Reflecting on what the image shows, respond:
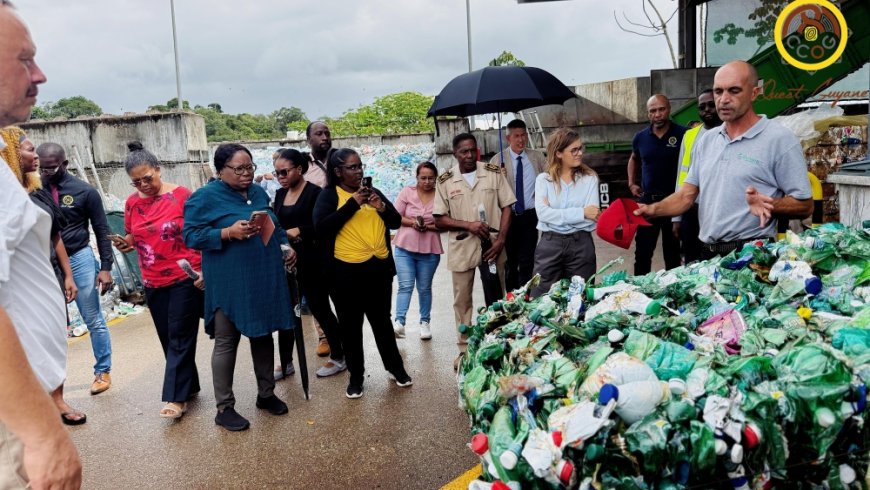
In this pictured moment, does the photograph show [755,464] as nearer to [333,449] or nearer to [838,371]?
[838,371]

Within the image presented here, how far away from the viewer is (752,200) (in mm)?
3521

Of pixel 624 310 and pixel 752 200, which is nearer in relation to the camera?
pixel 624 310

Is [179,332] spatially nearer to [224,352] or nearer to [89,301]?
[224,352]

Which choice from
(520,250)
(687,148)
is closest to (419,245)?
(520,250)

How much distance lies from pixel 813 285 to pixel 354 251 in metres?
2.94


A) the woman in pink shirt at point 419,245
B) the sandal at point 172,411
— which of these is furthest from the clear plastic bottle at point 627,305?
the sandal at point 172,411

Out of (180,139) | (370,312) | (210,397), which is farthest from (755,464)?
(180,139)

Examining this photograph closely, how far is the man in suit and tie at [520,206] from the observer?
5.91 metres

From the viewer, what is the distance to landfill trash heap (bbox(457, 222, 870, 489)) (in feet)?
5.94

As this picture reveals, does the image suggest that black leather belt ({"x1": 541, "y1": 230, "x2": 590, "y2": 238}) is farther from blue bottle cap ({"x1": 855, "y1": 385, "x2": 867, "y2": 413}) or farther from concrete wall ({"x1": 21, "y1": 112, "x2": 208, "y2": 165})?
concrete wall ({"x1": 21, "y1": 112, "x2": 208, "y2": 165})

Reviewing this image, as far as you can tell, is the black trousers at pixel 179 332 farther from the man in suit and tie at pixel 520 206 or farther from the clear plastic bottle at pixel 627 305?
the clear plastic bottle at pixel 627 305

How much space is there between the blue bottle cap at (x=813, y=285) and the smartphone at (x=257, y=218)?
121 inches

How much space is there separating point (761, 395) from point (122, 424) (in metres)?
4.25

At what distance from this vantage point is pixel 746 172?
3682 mm
